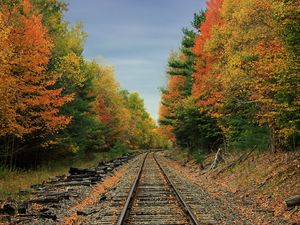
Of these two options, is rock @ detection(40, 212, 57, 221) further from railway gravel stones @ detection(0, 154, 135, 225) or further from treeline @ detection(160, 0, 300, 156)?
treeline @ detection(160, 0, 300, 156)

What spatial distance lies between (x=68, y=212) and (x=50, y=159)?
73.2 feet

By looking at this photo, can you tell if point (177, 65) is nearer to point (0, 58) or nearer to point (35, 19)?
point (35, 19)

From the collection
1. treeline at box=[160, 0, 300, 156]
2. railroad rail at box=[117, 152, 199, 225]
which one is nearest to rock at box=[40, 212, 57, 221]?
railroad rail at box=[117, 152, 199, 225]

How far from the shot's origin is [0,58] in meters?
17.1

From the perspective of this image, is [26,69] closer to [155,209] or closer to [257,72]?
[257,72]

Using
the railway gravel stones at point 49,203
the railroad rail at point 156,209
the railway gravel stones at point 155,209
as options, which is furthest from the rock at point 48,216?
the railway gravel stones at point 155,209

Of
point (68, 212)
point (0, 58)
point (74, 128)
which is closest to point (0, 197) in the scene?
point (68, 212)

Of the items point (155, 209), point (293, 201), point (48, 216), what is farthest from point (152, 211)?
point (293, 201)

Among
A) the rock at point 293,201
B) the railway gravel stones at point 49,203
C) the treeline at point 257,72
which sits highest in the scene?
the treeline at point 257,72

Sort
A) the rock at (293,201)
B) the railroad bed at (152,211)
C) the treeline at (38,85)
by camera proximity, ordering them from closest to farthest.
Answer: the railroad bed at (152,211), the rock at (293,201), the treeline at (38,85)

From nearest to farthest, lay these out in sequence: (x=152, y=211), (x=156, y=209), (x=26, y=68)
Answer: (x=152, y=211)
(x=156, y=209)
(x=26, y=68)

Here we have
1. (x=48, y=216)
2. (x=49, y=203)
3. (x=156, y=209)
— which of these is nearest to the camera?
(x=48, y=216)

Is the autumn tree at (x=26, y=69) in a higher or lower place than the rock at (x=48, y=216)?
higher

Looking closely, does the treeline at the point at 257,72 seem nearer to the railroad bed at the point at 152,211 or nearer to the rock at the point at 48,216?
the railroad bed at the point at 152,211
